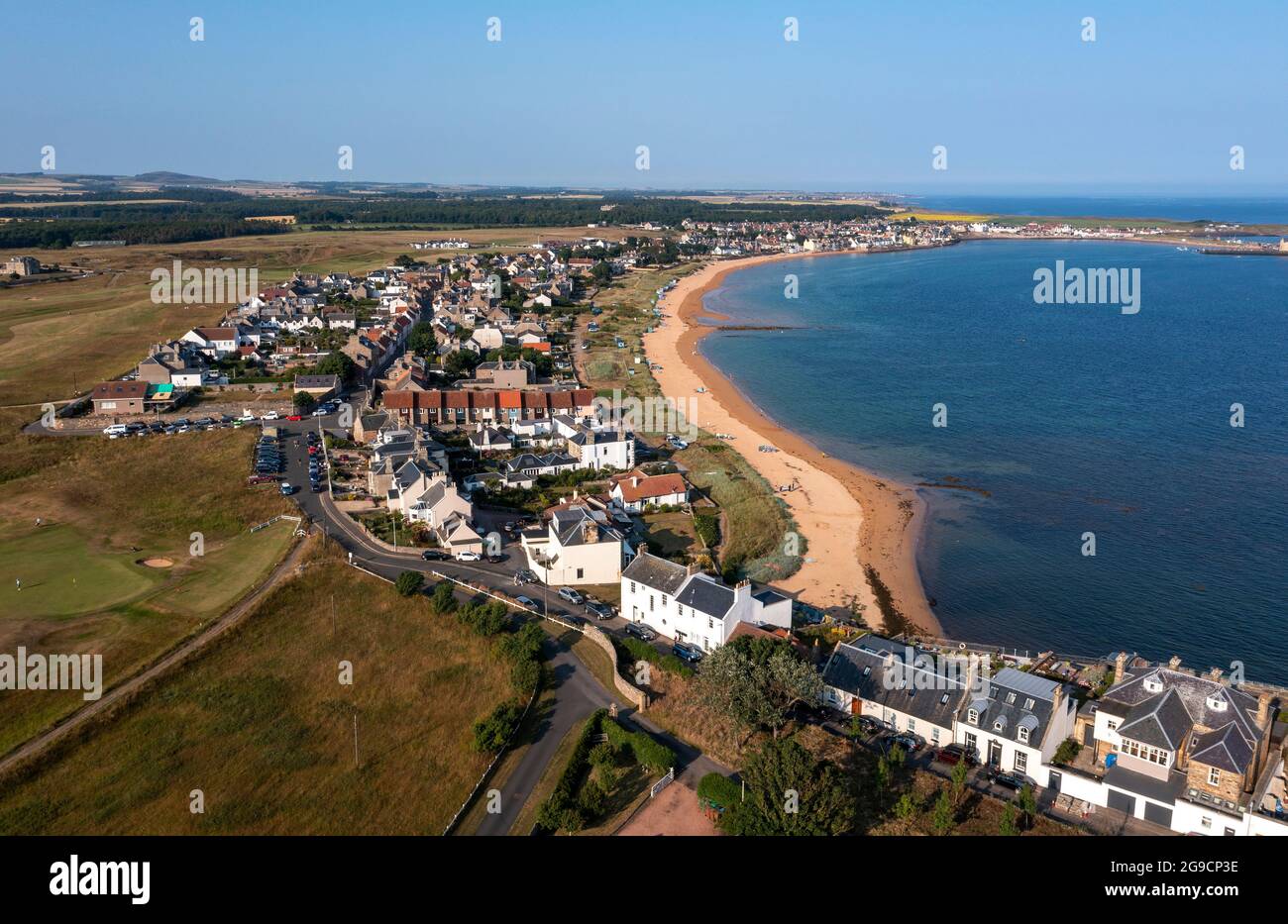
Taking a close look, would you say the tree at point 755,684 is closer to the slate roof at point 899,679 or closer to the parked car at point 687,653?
the slate roof at point 899,679

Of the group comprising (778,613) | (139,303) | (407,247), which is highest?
(407,247)

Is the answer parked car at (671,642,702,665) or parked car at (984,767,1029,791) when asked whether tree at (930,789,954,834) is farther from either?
parked car at (671,642,702,665)

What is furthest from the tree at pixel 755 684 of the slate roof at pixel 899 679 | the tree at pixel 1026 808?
the tree at pixel 1026 808

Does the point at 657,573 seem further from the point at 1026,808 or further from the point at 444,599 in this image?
the point at 1026,808

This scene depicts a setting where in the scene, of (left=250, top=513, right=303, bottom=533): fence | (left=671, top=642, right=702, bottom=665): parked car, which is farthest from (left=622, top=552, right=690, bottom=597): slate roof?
(left=250, top=513, right=303, bottom=533): fence
